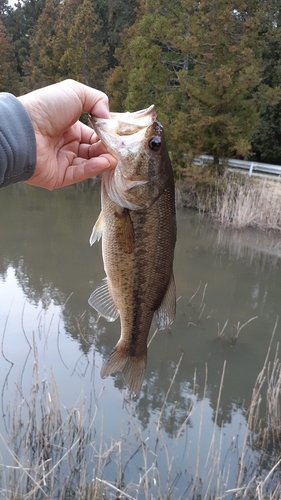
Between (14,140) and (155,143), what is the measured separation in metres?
0.53

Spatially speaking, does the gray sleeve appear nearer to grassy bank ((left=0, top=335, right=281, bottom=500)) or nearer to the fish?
the fish

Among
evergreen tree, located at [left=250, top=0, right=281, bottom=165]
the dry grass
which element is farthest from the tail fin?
evergreen tree, located at [left=250, top=0, right=281, bottom=165]

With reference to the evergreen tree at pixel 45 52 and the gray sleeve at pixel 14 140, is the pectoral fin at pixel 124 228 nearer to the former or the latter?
the gray sleeve at pixel 14 140

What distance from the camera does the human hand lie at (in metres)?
1.79

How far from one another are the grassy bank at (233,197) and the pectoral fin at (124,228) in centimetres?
951

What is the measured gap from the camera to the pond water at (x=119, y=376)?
326 cm

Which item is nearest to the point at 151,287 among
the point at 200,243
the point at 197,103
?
the point at 200,243

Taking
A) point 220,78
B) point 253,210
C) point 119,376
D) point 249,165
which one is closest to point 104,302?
point 119,376

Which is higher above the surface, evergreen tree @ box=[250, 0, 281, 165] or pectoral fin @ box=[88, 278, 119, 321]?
evergreen tree @ box=[250, 0, 281, 165]

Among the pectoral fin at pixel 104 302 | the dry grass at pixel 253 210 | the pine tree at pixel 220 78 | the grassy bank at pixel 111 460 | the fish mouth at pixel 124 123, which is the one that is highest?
the pine tree at pixel 220 78

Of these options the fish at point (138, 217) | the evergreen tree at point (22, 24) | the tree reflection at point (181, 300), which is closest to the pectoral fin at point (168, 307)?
the fish at point (138, 217)

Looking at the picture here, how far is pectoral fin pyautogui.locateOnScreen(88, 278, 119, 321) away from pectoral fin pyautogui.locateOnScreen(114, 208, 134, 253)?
31 centimetres

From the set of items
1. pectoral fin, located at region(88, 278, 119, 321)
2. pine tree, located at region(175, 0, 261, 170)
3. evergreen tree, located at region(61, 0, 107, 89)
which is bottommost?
pectoral fin, located at region(88, 278, 119, 321)

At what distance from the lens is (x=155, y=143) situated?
1.73 m
